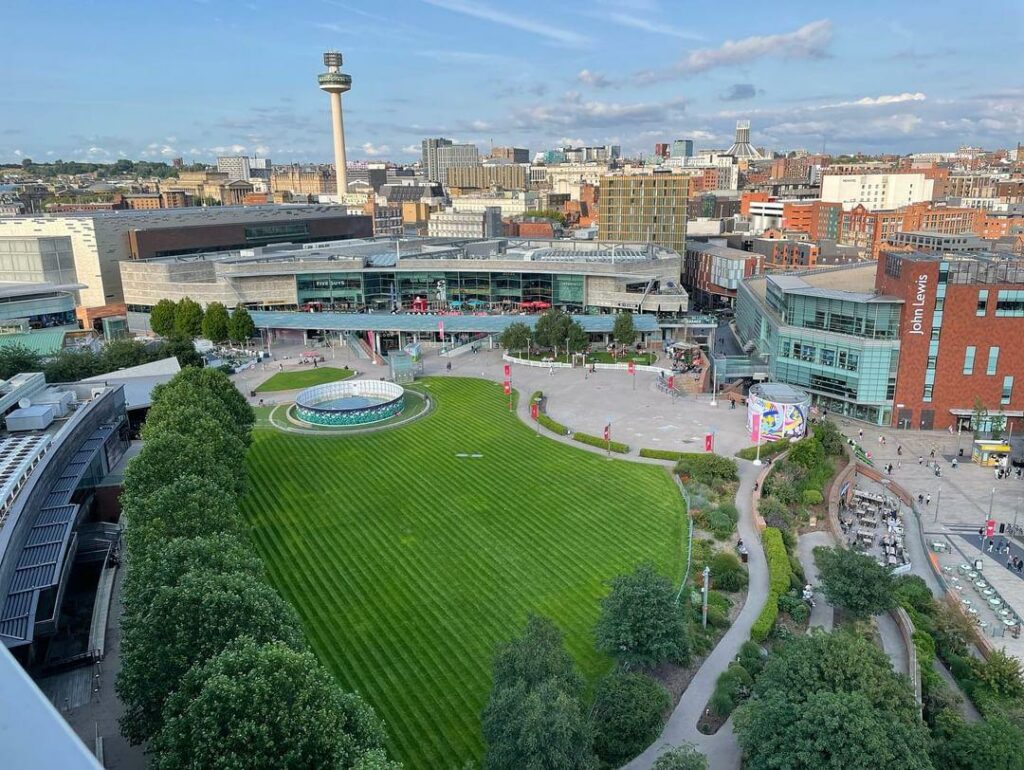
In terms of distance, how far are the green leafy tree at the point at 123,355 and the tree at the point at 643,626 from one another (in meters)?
53.9

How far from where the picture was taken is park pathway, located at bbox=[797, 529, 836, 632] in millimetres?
30812

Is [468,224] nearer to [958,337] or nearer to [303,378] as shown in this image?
[303,378]

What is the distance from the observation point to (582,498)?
4150 centimetres

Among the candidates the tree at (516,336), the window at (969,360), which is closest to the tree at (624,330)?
the tree at (516,336)

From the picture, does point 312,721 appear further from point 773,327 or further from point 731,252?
point 731,252

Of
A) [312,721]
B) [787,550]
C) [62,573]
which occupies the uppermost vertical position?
[312,721]

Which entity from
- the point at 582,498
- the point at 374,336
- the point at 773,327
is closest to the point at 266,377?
the point at 374,336

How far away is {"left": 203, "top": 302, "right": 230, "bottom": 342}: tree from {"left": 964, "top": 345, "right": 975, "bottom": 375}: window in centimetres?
7079

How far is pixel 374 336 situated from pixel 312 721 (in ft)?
217

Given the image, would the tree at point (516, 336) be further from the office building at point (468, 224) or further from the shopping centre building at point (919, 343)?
the office building at point (468, 224)

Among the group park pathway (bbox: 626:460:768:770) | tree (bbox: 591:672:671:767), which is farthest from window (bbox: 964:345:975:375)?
tree (bbox: 591:672:671:767)

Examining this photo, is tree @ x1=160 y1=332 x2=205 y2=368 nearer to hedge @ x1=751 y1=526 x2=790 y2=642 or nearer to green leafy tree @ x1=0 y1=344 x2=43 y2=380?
green leafy tree @ x1=0 y1=344 x2=43 y2=380

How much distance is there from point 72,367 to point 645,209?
9186 centimetres

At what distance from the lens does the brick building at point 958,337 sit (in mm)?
53000
